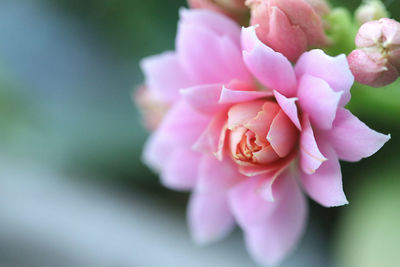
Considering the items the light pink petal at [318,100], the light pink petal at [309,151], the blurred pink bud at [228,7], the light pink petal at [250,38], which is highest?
the blurred pink bud at [228,7]

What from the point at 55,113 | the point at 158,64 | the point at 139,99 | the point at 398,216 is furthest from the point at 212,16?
the point at 55,113

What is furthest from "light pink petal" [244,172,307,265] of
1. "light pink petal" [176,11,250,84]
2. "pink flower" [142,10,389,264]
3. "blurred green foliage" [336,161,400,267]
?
"blurred green foliage" [336,161,400,267]

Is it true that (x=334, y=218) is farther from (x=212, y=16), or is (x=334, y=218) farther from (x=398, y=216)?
(x=212, y=16)

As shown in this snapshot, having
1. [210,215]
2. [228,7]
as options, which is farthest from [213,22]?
[210,215]

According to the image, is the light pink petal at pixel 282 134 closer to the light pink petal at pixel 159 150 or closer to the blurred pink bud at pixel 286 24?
the blurred pink bud at pixel 286 24

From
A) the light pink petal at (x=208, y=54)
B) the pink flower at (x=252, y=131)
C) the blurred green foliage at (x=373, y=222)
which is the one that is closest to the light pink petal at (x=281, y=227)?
the pink flower at (x=252, y=131)

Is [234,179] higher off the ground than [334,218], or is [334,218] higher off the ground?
[234,179]

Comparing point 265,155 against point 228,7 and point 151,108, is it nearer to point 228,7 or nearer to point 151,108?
point 228,7
